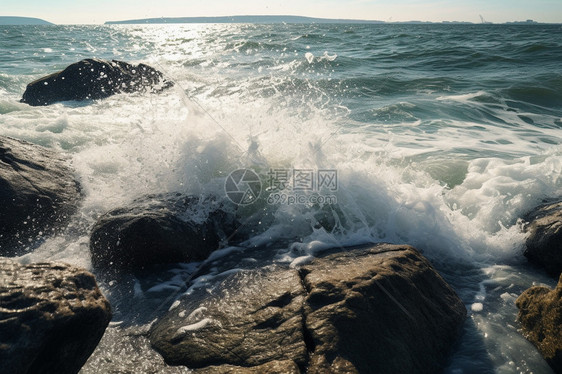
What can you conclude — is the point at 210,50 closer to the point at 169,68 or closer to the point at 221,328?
the point at 169,68

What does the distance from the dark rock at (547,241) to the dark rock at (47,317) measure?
12.0 feet

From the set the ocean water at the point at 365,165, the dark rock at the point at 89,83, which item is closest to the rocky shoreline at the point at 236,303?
the ocean water at the point at 365,165

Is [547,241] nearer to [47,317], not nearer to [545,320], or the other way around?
[545,320]

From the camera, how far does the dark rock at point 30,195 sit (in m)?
3.81

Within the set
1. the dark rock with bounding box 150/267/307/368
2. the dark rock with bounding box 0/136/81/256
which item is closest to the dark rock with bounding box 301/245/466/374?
the dark rock with bounding box 150/267/307/368

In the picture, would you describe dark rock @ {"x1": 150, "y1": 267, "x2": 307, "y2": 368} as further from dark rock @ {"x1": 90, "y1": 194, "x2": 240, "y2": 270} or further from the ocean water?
dark rock @ {"x1": 90, "y1": 194, "x2": 240, "y2": 270}

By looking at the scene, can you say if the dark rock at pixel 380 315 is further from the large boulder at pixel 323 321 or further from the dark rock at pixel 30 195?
the dark rock at pixel 30 195

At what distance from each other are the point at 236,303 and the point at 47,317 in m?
1.21

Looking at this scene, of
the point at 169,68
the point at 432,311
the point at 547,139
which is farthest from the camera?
the point at 169,68

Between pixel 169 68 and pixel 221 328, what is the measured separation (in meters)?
14.5

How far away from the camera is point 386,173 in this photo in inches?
197

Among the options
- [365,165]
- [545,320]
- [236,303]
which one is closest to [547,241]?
[545,320]

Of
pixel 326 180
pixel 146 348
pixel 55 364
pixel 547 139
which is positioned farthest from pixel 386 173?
pixel 547 139

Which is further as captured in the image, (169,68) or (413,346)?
(169,68)
